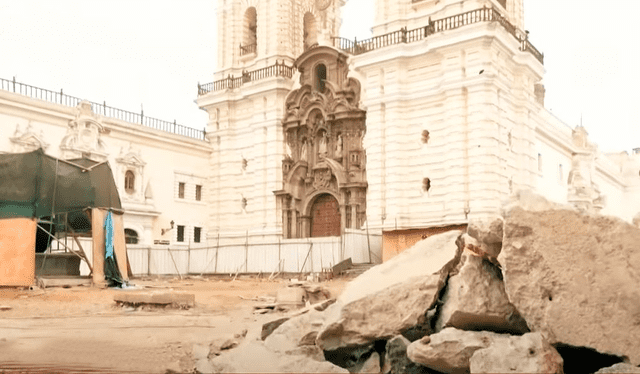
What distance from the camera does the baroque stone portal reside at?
91.9ft

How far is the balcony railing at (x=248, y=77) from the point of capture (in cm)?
3111

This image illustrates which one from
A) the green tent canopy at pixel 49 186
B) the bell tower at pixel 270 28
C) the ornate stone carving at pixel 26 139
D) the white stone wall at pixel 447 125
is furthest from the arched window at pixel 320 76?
the green tent canopy at pixel 49 186

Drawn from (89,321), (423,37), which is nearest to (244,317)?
(89,321)

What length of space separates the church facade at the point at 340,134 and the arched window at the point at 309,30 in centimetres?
17

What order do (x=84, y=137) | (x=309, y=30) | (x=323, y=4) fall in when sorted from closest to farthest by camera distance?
(x=84, y=137)
(x=323, y=4)
(x=309, y=30)

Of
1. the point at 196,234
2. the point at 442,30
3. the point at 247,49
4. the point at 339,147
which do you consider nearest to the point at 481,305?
the point at 442,30

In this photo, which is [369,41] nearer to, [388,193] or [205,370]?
[388,193]

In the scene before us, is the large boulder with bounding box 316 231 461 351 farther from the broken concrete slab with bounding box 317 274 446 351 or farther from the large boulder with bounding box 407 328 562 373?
the large boulder with bounding box 407 328 562 373

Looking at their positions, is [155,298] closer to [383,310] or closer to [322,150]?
[383,310]

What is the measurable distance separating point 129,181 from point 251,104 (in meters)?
7.37

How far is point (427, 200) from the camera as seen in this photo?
2538cm

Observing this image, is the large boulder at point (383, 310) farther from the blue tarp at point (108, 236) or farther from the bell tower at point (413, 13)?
the bell tower at point (413, 13)

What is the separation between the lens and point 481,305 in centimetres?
573

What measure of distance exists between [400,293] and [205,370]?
2.13 m
